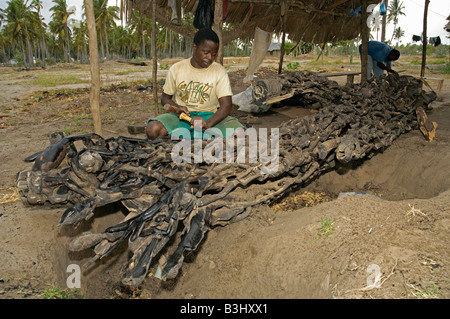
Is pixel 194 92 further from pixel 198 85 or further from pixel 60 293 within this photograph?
pixel 60 293

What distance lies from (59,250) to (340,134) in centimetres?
295

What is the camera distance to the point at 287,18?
7.35 m

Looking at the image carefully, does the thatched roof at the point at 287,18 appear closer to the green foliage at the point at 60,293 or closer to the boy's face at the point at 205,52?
the boy's face at the point at 205,52

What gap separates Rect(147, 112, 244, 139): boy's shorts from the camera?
3.03m

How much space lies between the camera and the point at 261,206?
7.91 feet

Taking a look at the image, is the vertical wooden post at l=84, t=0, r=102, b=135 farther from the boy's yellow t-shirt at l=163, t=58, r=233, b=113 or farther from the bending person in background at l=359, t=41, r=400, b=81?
the bending person in background at l=359, t=41, r=400, b=81

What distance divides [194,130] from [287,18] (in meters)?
5.64

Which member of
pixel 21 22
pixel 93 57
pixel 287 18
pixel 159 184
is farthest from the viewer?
pixel 21 22

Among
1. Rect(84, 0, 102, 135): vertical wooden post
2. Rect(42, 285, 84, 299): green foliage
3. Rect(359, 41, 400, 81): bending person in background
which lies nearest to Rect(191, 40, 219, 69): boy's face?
Rect(84, 0, 102, 135): vertical wooden post

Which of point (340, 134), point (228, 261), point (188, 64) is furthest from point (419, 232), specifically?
point (188, 64)

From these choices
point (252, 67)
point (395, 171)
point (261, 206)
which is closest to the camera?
point (261, 206)

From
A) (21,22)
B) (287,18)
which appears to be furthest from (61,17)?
(287,18)

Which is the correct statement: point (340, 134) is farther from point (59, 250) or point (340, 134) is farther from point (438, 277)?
point (59, 250)

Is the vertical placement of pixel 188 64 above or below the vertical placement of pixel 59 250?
above
